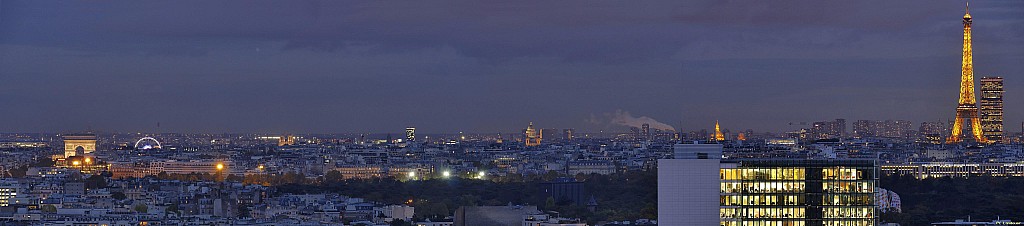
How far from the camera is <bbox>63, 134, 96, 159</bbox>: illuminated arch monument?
4739 cm

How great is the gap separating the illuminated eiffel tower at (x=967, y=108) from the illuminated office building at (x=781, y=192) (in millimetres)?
29031

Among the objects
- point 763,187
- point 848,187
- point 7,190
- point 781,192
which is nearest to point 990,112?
point 7,190

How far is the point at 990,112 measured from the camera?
167 feet

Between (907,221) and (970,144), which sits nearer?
(907,221)

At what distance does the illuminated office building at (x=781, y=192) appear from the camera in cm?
1691

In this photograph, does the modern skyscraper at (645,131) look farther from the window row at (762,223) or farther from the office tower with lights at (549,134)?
the window row at (762,223)

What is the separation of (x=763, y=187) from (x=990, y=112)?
117 ft

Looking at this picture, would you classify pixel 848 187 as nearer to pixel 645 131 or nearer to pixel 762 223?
pixel 762 223

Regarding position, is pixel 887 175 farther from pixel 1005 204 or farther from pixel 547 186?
pixel 547 186

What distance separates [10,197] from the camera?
37.6m

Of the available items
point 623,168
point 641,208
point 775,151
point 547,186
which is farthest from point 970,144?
point 775,151

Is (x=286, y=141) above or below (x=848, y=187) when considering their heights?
above

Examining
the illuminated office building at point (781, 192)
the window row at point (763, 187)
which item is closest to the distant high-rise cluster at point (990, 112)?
the illuminated office building at point (781, 192)

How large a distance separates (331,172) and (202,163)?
4.45 m
